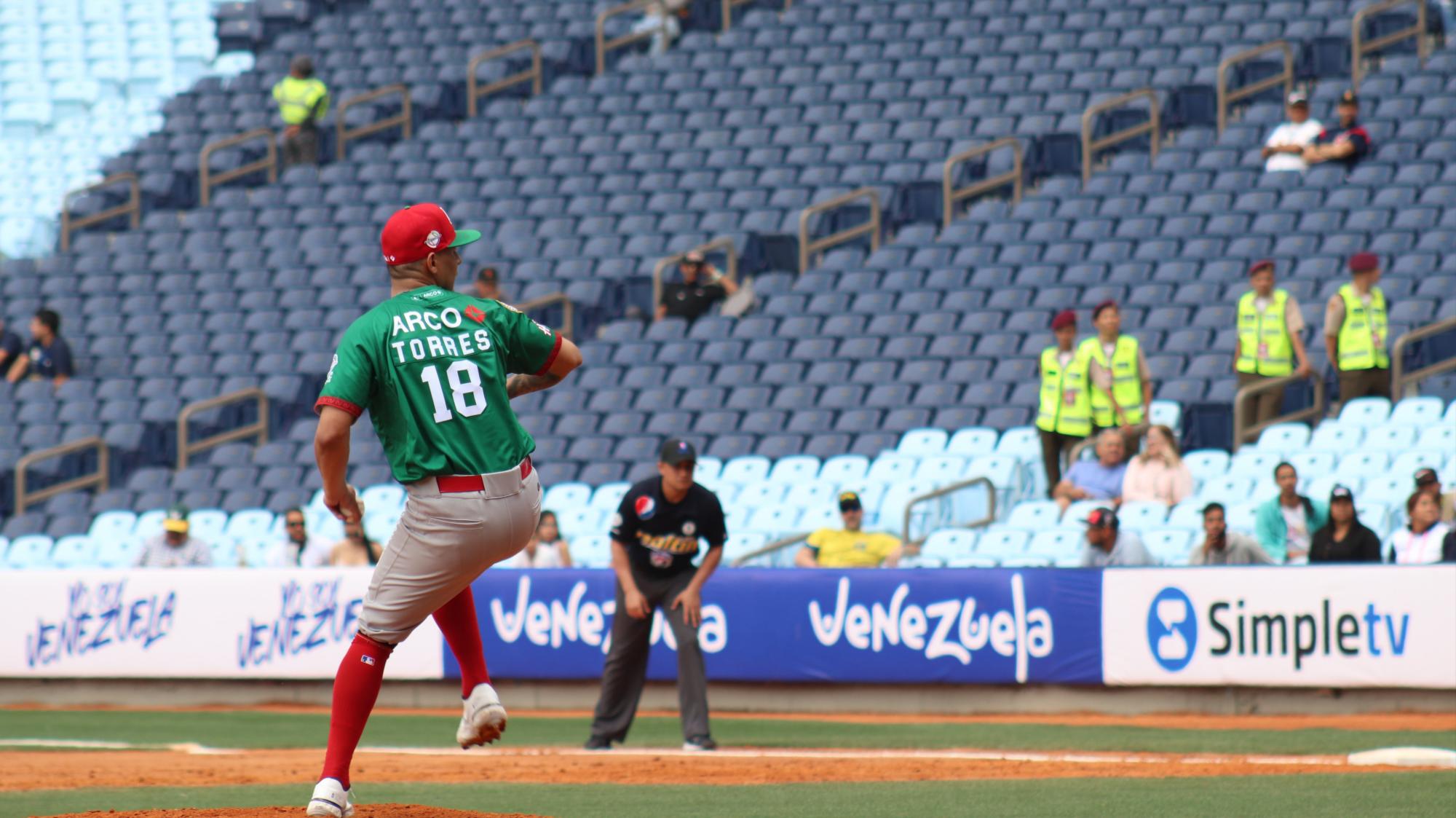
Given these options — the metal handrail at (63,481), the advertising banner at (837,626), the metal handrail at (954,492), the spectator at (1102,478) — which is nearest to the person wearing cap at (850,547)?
the advertising banner at (837,626)

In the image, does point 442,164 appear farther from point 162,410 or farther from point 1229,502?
point 1229,502

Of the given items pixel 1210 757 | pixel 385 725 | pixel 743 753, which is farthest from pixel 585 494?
pixel 1210 757

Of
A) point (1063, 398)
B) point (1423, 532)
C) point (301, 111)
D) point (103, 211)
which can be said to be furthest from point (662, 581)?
point (103, 211)

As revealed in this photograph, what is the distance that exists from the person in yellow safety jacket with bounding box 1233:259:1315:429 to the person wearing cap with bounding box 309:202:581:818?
1012 centimetres

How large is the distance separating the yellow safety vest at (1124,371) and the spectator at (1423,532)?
284 centimetres

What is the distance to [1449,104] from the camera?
61.6 ft

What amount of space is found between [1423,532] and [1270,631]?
3.84 ft

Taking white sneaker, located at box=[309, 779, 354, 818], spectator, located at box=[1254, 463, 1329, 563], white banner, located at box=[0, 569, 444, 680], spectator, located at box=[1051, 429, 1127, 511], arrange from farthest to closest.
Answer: white banner, located at box=[0, 569, 444, 680]
spectator, located at box=[1051, 429, 1127, 511]
spectator, located at box=[1254, 463, 1329, 563]
white sneaker, located at box=[309, 779, 354, 818]

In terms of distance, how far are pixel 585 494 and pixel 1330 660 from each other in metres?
7.12

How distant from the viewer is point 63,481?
20.9m

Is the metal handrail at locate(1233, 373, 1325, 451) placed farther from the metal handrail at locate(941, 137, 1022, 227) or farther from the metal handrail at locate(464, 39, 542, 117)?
A: the metal handrail at locate(464, 39, 542, 117)

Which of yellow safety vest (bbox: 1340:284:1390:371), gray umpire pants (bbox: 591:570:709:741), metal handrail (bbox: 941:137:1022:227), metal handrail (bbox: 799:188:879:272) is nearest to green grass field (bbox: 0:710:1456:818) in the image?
gray umpire pants (bbox: 591:570:709:741)

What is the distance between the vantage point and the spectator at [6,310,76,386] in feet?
71.0

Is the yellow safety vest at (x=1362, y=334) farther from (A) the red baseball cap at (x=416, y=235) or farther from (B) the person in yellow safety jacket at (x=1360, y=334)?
(A) the red baseball cap at (x=416, y=235)
